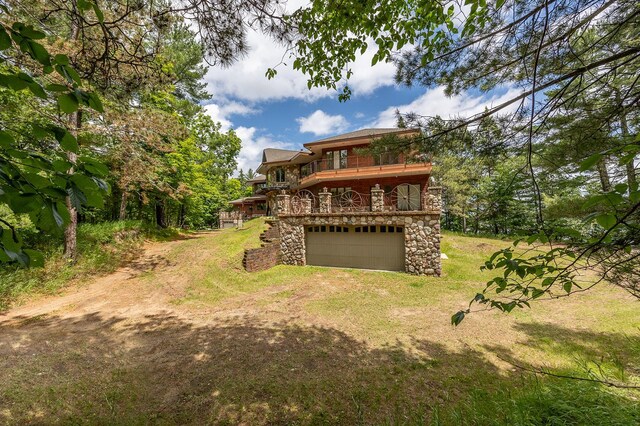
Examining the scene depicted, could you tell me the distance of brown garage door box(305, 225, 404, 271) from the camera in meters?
12.7

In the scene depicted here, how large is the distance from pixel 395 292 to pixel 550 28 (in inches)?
330

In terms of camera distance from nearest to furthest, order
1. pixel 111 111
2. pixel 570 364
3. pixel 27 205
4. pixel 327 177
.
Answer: pixel 27 205 → pixel 570 364 → pixel 111 111 → pixel 327 177

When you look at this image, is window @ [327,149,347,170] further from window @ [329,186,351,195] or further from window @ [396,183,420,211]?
window @ [396,183,420,211]

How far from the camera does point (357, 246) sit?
43.5 feet

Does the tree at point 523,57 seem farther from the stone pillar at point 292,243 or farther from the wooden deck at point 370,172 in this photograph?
the wooden deck at point 370,172

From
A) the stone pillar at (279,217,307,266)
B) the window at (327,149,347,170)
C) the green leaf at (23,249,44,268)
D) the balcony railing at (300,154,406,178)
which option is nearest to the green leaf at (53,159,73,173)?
the green leaf at (23,249,44,268)

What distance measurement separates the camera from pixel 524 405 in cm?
355

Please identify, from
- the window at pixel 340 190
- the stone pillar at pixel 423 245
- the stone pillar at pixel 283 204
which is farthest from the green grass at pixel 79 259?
the window at pixel 340 190

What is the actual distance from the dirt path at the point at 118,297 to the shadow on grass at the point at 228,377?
1.29m

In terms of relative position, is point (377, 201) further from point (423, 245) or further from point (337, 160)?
point (337, 160)

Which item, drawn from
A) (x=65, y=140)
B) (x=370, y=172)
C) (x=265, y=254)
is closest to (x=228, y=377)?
(x=65, y=140)

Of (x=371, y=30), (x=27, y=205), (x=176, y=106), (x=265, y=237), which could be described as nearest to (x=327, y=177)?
(x=265, y=237)

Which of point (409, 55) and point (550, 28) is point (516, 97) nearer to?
point (550, 28)

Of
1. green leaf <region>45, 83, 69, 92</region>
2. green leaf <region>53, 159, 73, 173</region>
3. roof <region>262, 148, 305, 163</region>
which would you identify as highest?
roof <region>262, 148, 305, 163</region>
